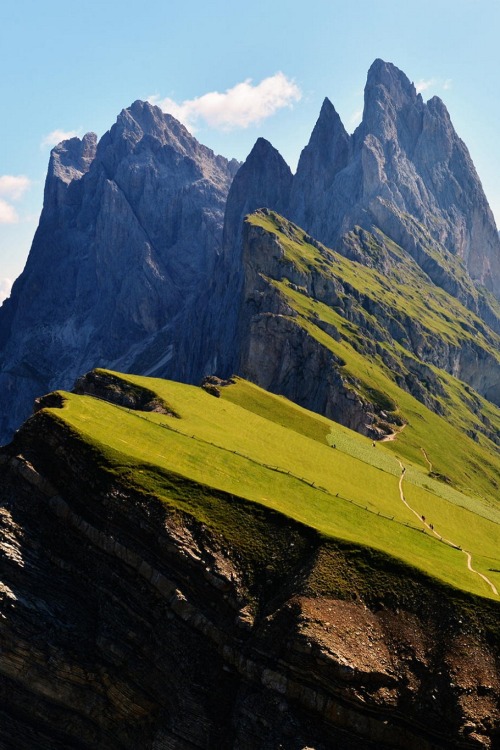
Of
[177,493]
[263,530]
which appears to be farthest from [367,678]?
[177,493]

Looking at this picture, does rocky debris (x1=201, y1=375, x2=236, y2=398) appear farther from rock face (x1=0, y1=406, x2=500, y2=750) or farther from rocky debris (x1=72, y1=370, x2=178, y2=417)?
rock face (x1=0, y1=406, x2=500, y2=750)

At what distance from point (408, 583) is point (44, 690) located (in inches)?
965

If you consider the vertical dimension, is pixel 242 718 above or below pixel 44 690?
above

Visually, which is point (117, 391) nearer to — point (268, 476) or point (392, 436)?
point (268, 476)

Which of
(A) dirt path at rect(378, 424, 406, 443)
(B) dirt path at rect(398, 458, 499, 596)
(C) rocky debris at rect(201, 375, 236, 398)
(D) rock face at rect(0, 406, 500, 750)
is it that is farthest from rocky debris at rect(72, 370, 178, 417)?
(A) dirt path at rect(378, 424, 406, 443)

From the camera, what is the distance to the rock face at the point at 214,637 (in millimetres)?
39562

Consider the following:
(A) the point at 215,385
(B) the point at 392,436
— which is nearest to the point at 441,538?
(A) the point at 215,385

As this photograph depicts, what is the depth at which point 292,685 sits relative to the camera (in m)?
40.2

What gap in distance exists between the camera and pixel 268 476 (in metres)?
59.2

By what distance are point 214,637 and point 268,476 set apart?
1815cm

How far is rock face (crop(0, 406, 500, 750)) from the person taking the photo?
130 feet

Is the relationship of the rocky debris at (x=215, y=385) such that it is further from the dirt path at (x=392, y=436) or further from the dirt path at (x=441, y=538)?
the dirt path at (x=392, y=436)

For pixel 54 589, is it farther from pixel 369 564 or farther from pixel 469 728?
pixel 469 728

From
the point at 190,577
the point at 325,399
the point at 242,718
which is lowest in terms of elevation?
the point at 242,718
